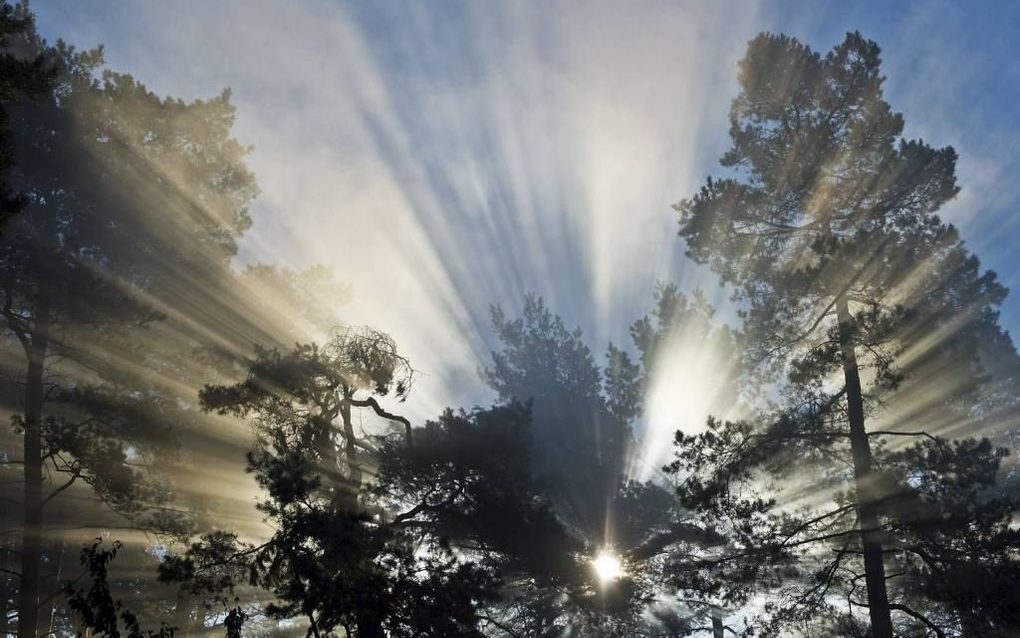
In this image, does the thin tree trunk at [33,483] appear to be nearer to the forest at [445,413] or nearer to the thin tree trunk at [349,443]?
the forest at [445,413]

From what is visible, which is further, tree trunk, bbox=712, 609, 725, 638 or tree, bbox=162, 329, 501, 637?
tree trunk, bbox=712, 609, 725, 638

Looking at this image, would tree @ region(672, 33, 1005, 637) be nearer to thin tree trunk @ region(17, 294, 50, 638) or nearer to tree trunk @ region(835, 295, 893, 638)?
tree trunk @ region(835, 295, 893, 638)

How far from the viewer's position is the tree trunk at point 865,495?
10938mm

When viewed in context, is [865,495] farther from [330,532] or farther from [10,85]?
[10,85]

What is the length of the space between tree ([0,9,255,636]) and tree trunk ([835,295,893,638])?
13.9 m

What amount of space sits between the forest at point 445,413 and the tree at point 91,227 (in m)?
0.07

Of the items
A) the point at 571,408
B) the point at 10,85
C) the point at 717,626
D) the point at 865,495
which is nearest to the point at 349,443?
the point at 10,85

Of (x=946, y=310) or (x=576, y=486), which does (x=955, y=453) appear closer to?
(x=946, y=310)

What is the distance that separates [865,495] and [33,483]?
50.7ft

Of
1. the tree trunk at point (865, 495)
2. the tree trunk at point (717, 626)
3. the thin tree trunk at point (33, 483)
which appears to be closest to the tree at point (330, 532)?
the thin tree trunk at point (33, 483)

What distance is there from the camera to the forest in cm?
1023

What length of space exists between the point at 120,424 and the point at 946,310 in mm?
18282

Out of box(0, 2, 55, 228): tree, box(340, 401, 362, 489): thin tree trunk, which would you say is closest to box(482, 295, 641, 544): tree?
box(340, 401, 362, 489): thin tree trunk

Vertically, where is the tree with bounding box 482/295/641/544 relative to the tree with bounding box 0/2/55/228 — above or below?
above
